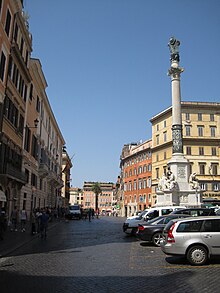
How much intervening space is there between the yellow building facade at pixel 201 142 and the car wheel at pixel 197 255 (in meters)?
50.8

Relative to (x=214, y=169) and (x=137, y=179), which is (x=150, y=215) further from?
(x=137, y=179)

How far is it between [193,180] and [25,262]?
21.6m

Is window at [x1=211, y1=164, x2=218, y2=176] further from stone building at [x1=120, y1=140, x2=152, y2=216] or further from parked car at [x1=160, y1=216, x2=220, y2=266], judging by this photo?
parked car at [x1=160, y1=216, x2=220, y2=266]

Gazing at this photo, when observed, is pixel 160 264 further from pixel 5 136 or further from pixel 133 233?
pixel 5 136

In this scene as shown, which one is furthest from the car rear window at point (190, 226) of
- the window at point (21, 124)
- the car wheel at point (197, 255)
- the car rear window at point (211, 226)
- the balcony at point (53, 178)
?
the balcony at point (53, 178)

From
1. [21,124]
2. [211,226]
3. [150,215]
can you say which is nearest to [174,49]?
[21,124]

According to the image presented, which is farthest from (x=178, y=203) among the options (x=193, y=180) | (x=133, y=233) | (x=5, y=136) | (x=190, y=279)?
(x=190, y=279)

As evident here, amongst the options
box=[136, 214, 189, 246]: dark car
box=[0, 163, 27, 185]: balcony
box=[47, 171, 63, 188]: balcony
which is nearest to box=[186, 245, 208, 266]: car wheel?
box=[136, 214, 189, 246]: dark car

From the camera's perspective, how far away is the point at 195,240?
34.8 feet

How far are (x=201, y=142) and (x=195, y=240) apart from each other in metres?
54.8

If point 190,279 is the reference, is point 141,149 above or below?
above

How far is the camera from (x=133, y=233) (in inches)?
850

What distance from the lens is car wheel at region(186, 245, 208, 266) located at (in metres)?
10.6

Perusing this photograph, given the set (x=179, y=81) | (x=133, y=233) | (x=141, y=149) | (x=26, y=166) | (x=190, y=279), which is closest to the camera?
(x=190, y=279)
